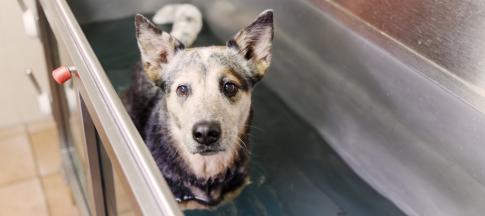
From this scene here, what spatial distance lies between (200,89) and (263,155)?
0.54m

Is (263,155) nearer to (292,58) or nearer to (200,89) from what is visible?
(292,58)

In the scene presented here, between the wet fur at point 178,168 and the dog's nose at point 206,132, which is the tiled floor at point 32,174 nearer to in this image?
the wet fur at point 178,168

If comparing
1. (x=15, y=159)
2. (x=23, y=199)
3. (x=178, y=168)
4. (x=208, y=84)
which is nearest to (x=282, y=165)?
(x=178, y=168)

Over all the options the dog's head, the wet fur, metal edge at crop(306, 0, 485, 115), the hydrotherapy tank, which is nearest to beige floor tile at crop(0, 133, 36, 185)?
the hydrotherapy tank

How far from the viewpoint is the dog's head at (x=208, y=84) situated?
99cm

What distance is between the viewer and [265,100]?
1.64 m

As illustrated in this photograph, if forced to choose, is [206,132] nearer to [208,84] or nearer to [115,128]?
[208,84]

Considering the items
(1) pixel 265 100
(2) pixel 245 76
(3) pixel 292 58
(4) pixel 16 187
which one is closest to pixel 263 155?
(1) pixel 265 100

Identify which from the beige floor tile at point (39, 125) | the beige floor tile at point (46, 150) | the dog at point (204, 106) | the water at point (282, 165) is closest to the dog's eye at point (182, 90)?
the dog at point (204, 106)

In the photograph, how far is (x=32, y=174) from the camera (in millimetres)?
1770

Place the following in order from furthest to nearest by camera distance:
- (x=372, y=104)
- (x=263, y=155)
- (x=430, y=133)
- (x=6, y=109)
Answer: (x=6, y=109)
(x=263, y=155)
(x=372, y=104)
(x=430, y=133)

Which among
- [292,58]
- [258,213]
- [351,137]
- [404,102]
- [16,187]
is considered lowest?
[16,187]

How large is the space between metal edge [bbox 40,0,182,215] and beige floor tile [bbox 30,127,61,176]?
37.7 inches

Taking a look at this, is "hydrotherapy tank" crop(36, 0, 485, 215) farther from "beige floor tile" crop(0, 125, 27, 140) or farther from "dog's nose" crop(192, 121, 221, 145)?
"beige floor tile" crop(0, 125, 27, 140)
